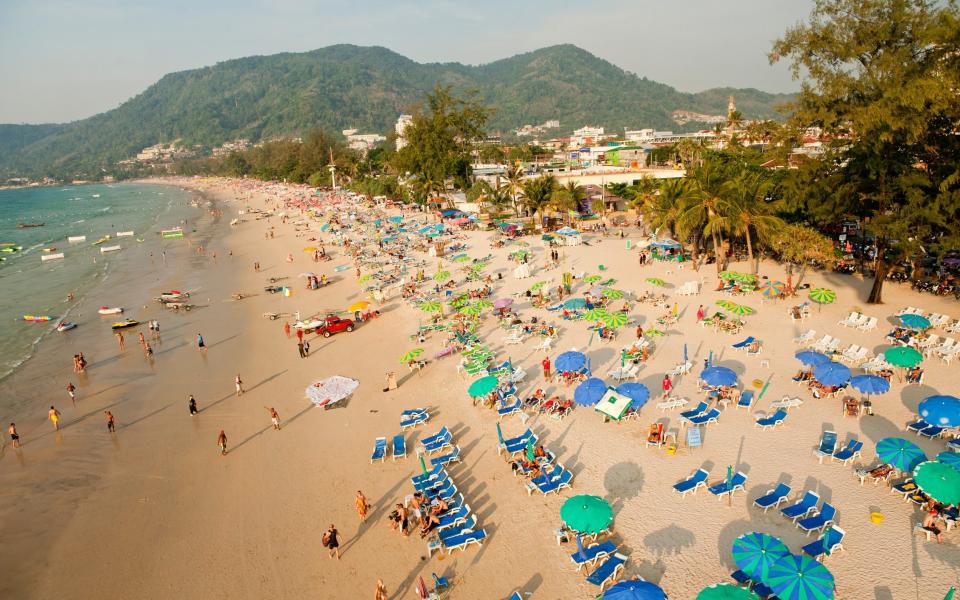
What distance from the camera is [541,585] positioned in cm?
977

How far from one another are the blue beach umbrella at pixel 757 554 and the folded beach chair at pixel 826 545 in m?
1.15

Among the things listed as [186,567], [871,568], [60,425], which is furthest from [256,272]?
[871,568]

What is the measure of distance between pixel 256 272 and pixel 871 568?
124 ft

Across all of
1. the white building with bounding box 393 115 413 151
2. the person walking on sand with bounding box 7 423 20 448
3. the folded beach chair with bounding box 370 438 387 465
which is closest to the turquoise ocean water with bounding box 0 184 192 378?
the person walking on sand with bounding box 7 423 20 448

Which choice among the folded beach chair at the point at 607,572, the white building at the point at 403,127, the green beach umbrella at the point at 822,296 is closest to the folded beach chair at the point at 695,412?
the folded beach chair at the point at 607,572

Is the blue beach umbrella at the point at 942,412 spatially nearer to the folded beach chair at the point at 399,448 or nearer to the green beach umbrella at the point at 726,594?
the green beach umbrella at the point at 726,594

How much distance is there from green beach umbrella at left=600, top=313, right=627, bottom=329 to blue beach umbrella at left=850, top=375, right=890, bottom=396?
7110 millimetres

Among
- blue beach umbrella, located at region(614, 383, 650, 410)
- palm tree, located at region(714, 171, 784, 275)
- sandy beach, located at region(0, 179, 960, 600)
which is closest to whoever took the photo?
sandy beach, located at region(0, 179, 960, 600)

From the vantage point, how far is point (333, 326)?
24.2 metres

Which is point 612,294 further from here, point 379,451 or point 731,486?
point 379,451

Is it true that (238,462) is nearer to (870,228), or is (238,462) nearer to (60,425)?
(60,425)

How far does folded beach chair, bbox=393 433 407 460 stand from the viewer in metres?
14.1

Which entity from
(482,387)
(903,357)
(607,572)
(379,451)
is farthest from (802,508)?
(379,451)

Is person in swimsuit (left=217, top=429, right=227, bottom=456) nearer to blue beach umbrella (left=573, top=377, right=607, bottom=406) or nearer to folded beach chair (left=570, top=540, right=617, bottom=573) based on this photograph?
blue beach umbrella (left=573, top=377, right=607, bottom=406)
